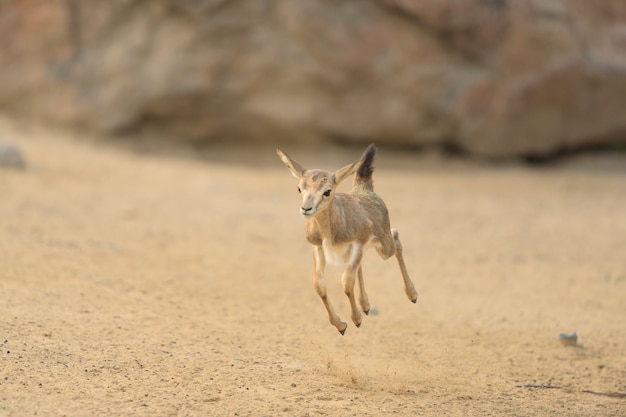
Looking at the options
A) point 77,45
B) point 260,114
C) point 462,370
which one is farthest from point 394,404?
point 77,45

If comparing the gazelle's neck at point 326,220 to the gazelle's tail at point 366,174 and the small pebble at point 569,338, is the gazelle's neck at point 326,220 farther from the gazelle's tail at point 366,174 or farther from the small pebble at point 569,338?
the small pebble at point 569,338

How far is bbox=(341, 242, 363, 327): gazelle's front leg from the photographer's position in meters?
5.80

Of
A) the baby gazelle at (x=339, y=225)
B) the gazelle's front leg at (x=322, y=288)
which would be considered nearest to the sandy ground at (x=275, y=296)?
A: the gazelle's front leg at (x=322, y=288)

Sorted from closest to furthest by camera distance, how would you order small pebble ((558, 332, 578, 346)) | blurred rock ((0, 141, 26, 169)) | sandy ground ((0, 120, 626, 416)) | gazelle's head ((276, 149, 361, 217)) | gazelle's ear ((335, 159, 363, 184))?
1. gazelle's head ((276, 149, 361, 217))
2. gazelle's ear ((335, 159, 363, 184))
3. sandy ground ((0, 120, 626, 416))
4. small pebble ((558, 332, 578, 346))
5. blurred rock ((0, 141, 26, 169))

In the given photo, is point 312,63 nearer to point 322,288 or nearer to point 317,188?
point 322,288

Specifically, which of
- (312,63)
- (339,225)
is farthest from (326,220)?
(312,63)

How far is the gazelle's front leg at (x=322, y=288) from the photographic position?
592 cm

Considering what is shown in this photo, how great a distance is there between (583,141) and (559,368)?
9311 millimetres

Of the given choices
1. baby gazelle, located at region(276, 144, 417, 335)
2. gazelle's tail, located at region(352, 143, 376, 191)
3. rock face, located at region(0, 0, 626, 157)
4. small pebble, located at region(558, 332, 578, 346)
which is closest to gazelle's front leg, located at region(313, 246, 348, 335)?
baby gazelle, located at region(276, 144, 417, 335)

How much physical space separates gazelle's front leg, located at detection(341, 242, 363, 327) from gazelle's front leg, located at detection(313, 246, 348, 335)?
0.36 feet

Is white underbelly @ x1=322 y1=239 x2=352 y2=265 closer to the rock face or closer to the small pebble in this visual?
the small pebble

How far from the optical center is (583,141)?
15.8 meters

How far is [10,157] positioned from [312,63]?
17.1ft

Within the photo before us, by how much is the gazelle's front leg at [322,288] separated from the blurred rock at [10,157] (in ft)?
23.9
